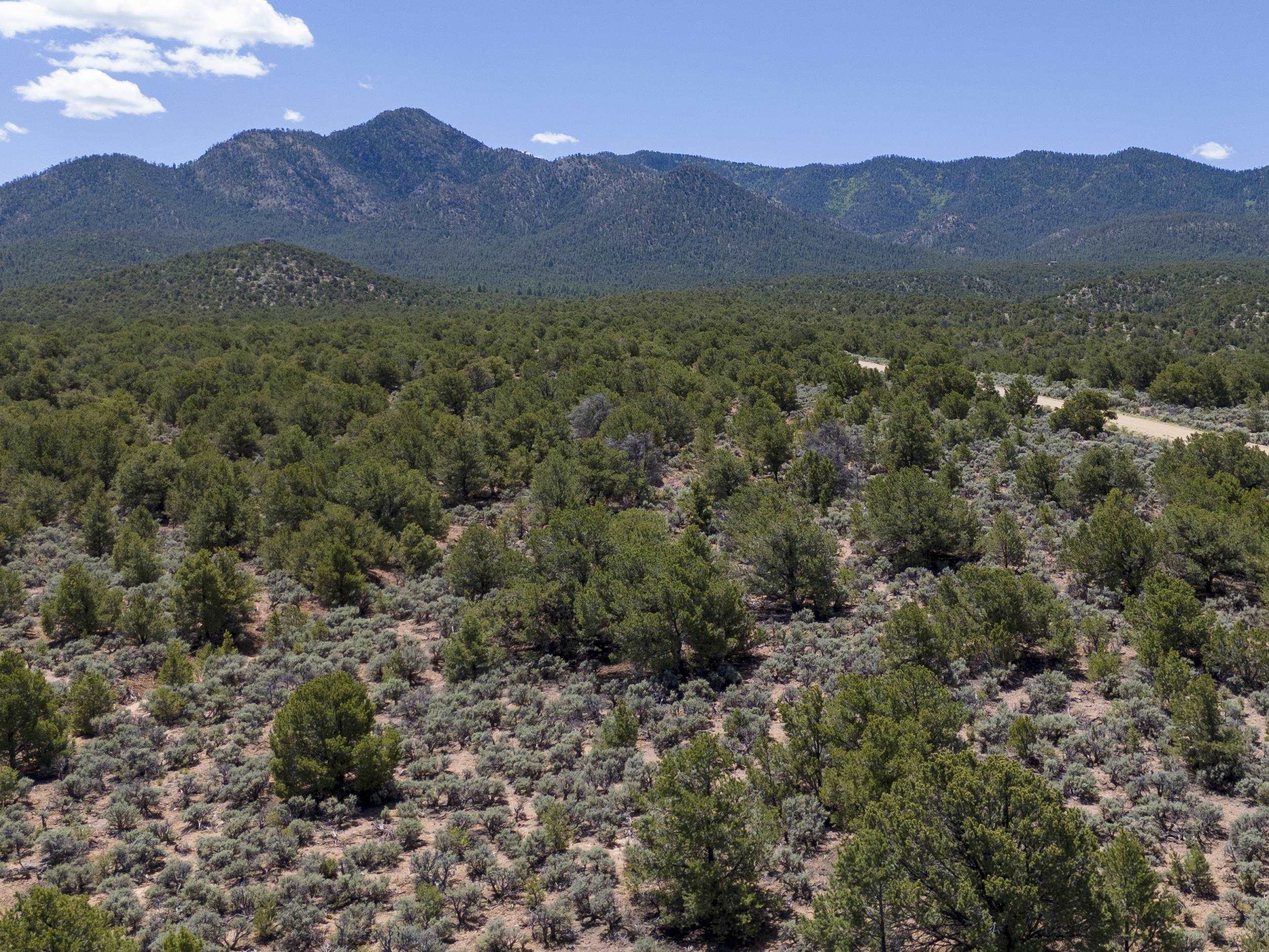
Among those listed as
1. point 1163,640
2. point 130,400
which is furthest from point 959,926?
point 130,400

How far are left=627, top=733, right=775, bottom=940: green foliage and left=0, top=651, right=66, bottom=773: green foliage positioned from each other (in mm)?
12612

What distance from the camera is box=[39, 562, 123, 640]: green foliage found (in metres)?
21.4

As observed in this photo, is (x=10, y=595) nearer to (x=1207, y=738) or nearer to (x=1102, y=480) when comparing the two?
(x=1207, y=738)

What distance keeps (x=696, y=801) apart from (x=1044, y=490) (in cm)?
2335

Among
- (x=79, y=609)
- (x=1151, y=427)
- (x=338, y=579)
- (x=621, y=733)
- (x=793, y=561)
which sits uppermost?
(x=1151, y=427)

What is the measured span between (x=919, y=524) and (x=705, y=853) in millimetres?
15364

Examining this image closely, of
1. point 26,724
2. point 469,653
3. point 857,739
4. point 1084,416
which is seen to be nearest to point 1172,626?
point 857,739

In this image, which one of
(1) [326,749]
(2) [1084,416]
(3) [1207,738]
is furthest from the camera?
(2) [1084,416]

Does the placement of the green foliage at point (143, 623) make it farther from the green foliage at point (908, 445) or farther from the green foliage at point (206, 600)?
the green foliage at point (908, 445)

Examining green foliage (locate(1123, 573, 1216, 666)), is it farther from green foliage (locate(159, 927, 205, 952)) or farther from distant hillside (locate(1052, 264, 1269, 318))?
distant hillside (locate(1052, 264, 1269, 318))

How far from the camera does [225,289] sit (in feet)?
348

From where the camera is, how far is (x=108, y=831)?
530 inches

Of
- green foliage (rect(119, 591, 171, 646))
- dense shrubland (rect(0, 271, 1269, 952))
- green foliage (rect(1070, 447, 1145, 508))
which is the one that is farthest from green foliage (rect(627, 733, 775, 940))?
green foliage (rect(1070, 447, 1145, 508))

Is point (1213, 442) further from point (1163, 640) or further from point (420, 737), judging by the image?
A: point (420, 737)
